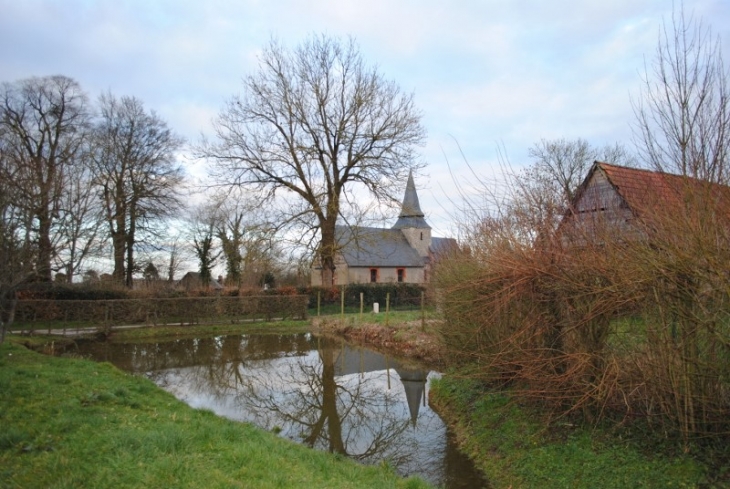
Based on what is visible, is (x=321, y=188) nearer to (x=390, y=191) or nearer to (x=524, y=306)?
(x=390, y=191)

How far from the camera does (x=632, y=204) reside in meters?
5.00

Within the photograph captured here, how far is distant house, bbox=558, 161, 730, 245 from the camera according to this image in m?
4.27

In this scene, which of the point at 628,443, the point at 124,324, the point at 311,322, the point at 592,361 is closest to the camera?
the point at 628,443

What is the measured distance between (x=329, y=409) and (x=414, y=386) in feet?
8.22

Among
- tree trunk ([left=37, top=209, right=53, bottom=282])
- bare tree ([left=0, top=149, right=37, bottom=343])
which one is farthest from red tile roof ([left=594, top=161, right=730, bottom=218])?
tree trunk ([left=37, top=209, right=53, bottom=282])

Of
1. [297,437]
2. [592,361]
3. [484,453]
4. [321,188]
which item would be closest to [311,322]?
[321,188]

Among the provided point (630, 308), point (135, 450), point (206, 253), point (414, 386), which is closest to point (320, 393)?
point (414, 386)

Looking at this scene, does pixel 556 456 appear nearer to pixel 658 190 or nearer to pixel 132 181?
pixel 658 190

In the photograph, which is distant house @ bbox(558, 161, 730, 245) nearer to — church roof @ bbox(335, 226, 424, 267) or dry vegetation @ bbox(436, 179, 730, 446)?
dry vegetation @ bbox(436, 179, 730, 446)

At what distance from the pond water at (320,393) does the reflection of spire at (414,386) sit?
22 millimetres

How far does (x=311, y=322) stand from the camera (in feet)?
78.3

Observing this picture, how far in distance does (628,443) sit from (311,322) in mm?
19658

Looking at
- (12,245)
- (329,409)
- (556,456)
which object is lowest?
(329,409)

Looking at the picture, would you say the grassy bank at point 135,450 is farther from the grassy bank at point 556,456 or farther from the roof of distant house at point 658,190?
the roof of distant house at point 658,190
